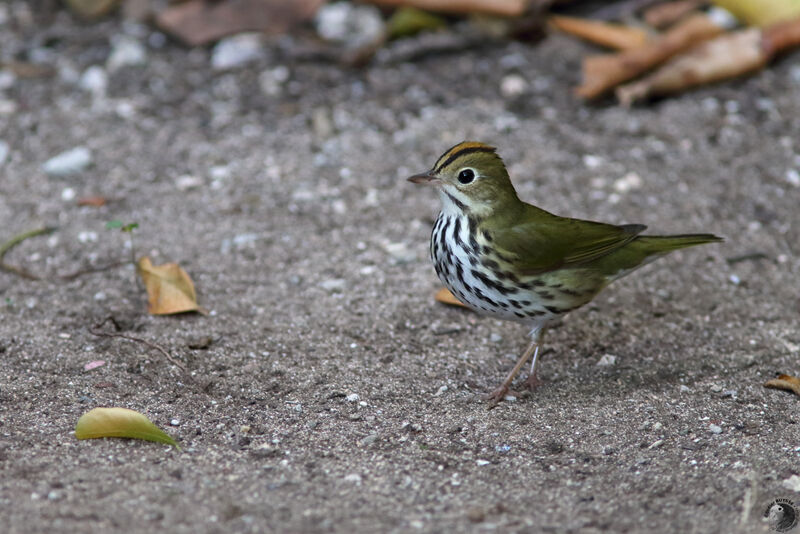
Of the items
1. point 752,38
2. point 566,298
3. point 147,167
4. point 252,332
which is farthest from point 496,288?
point 752,38

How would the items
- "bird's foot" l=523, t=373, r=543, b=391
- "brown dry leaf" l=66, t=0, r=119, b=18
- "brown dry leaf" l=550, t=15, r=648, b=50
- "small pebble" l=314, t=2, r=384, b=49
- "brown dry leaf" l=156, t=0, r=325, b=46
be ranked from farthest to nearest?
"brown dry leaf" l=66, t=0, r=119, b=18, "small pebble" l=314, t=2, r=384, b=49, "brown dry leaf" l=156, t=0, r=325, b=46, "brown dry leaf" l=550, t=15, r=648, b=50, "bird's foot" l=523, t=373, r=543, b=391

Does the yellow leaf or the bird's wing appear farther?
the bird's wing

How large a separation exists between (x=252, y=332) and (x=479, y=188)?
1.20 meters

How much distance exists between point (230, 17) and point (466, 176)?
10.8 feet

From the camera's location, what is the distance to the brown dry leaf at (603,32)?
6.27 meters

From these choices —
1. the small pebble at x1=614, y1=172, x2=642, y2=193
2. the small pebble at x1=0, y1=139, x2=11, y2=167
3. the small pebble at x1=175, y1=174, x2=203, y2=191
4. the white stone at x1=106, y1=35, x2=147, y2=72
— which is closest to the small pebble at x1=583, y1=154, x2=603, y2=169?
the small pebble at x1=614, y1=172, x2=642, y2=193

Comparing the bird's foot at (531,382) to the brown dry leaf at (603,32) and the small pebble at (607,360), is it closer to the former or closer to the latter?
the small pebble at (607,360)

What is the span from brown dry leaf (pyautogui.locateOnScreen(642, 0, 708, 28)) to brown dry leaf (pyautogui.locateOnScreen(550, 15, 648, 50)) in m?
0.13

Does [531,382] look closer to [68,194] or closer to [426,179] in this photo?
[426,179]

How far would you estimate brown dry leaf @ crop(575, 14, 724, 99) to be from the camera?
601 centimetres

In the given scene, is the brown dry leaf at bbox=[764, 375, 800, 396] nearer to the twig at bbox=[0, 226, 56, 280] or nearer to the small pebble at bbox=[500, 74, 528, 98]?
the small pebble at bbox=[500, 74, 528, 98]

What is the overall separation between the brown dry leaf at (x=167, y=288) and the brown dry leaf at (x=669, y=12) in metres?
3.81

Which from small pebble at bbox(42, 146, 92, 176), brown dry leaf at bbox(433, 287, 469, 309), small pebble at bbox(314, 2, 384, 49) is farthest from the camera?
small pebble at bbox(314, 2, 384, 49)

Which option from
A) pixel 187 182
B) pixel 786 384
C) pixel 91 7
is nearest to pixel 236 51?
pixel 91 7
